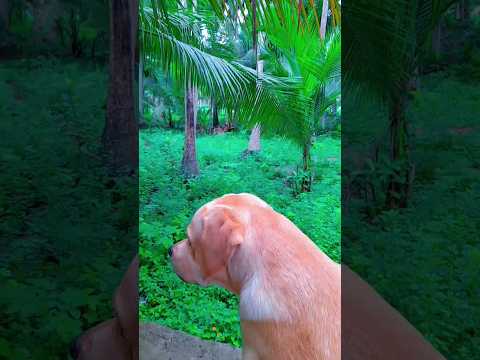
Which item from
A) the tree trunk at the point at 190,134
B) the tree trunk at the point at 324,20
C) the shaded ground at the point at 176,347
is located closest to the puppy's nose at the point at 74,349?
the shaded ground at the point at 176,347

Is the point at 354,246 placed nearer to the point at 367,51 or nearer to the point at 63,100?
the point at 367,51

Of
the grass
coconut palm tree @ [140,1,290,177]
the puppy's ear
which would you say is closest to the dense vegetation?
the puppy's ear

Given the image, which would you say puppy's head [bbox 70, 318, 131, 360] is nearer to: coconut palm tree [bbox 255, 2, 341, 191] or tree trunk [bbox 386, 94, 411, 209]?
tree trunk [bbox 386, 94, 411, 209]

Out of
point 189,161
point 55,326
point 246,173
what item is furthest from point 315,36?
point 55,326

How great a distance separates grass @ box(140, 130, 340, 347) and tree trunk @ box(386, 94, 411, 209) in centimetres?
117

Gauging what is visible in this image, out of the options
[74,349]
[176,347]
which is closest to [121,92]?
[74,349]

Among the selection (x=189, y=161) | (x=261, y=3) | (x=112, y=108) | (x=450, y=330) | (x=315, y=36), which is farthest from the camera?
(x=189, y=161)

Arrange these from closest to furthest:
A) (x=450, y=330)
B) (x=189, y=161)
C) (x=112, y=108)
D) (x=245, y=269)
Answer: (x=450, y=330) < (x=112, y=108) < (x=245, y=269) < (x=189, y=161)

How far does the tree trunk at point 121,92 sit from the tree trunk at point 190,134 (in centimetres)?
100

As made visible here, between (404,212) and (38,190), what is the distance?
2.98 feet

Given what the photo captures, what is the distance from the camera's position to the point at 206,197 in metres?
2.30

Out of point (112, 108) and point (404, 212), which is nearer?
point (404, 212)

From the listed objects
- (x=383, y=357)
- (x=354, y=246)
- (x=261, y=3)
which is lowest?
(x=383, y=357)

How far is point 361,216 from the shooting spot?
1.06 m
